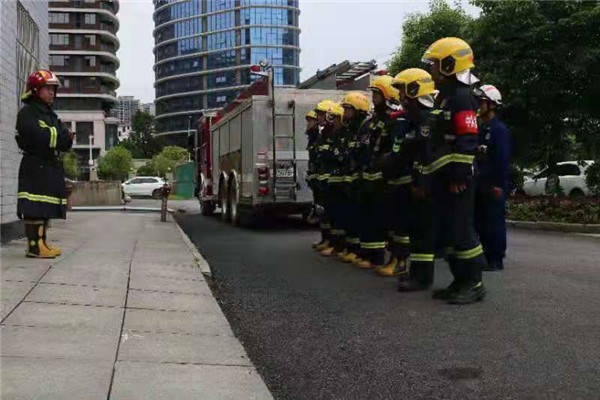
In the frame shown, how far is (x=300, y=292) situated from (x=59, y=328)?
8.51ft

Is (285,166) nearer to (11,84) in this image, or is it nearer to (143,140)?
(11,84)

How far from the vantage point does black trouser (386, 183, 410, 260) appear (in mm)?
6590

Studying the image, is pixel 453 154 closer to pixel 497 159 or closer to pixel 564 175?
pixel 497 159

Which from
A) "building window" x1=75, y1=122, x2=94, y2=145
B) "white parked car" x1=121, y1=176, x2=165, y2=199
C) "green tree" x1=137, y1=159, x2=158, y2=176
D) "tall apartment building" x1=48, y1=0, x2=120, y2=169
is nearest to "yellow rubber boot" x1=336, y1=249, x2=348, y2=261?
"white parked car" x1=121, y1=176, x2=165, y2=199

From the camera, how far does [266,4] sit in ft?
371

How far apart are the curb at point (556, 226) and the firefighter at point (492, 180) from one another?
5.31m

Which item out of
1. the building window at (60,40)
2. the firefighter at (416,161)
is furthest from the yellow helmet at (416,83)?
the building window at (60,40)

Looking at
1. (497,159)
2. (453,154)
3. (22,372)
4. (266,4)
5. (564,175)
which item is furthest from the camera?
(266,4)

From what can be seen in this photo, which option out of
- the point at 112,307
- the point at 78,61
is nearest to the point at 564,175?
the point at 112,307

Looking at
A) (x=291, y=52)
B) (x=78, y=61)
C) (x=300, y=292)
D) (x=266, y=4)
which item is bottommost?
(x=300, y=292)

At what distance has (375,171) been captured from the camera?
7047 mm

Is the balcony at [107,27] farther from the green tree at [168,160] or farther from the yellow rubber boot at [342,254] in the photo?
the yellow rubber boot at [342,254]

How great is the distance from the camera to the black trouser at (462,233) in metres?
5.47

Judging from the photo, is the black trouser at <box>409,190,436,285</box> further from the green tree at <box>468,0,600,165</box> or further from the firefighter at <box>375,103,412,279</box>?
the green tree at <box>468,0,600,165</box>
